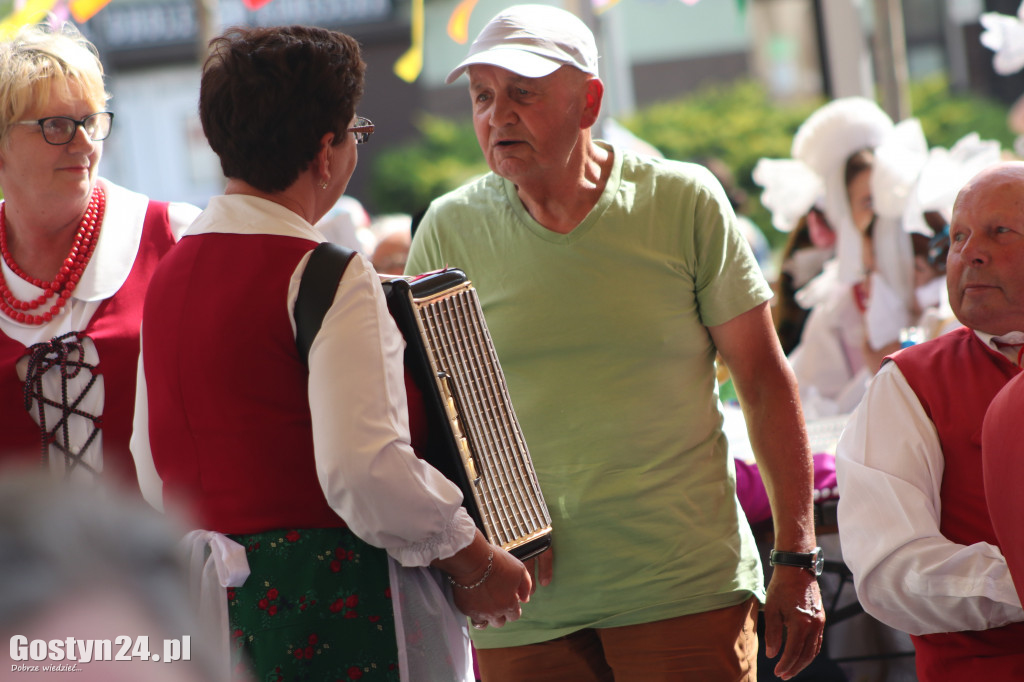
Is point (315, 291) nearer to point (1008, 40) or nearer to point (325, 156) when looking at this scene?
point (325, 156)

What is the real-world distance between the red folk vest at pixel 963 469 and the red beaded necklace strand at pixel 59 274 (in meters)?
1.68

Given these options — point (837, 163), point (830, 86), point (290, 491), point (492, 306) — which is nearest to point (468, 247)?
point (492, 306)

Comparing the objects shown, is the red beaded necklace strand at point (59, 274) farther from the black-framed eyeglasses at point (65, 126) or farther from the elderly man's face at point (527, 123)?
the elderly man's face at point (527, 123)

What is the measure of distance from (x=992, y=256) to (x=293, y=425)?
135 centimetres

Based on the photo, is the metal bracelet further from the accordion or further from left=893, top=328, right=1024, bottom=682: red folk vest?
left=893, top=328, right=1024, bottom=682: red folk vest

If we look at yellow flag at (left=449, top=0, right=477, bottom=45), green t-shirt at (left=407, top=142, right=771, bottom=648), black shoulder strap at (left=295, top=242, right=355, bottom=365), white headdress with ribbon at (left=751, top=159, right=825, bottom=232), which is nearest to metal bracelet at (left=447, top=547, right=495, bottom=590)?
black shoulder strap at (left=295, top=242, right=355, bottom=365)

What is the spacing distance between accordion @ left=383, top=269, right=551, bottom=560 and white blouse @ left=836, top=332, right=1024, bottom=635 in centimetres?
61

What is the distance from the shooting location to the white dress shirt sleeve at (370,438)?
155 cm

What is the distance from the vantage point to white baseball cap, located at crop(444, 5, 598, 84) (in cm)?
219

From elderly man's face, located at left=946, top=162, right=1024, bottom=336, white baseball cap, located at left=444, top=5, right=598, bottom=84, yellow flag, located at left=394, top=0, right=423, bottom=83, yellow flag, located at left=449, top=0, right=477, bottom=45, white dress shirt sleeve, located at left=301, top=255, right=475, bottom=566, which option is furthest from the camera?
yellow flag, located at left=449, top=0, right=477, bottom=45

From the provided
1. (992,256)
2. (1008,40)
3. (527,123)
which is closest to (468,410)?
(527,123)

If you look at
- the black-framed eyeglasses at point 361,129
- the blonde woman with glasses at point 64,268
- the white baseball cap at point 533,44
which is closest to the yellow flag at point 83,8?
the blonde woman with glasses at point 64,268

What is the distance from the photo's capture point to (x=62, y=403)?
216 centimetres

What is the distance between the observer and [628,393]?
2207mm
